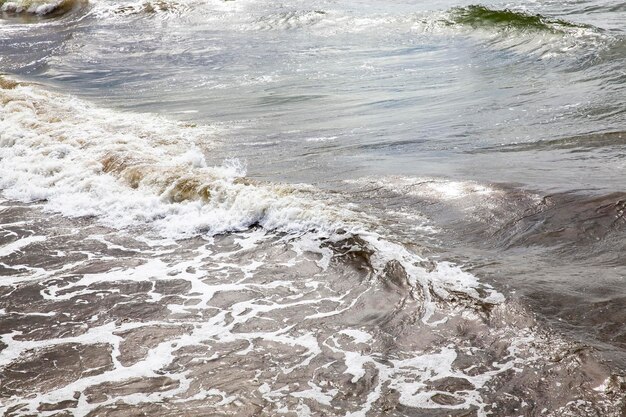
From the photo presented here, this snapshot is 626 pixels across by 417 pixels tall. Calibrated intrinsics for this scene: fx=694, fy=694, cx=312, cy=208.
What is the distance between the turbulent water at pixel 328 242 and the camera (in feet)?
14.3

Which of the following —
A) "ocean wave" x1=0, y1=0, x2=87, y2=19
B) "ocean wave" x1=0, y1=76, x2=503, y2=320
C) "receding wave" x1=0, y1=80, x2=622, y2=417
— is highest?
"ocean wave" x1=0, y1=0, x2=87, y2=19

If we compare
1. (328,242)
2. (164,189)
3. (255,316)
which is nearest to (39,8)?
(164,189)

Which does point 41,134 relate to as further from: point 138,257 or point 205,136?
point 138,257

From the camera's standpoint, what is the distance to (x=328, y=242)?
6402 millimetres

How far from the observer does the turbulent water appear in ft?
14.3

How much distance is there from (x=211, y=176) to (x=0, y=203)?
2.72m

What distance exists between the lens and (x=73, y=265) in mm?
6566

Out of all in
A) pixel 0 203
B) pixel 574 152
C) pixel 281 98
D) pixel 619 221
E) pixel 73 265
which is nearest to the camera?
pixel 619 221

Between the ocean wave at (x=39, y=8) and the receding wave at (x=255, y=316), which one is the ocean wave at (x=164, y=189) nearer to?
the receding wave at (x=255, y=316)

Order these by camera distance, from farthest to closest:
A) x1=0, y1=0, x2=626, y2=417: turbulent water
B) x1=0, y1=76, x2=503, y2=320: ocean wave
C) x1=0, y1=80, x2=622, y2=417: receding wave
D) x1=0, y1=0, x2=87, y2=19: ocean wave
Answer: x1=0, y1=0, x2=87, y2=19: ocean wave → x1=0, y1=76, x2=503, y2=320: ocean wave → x1=0, y1=0, x2=626, y2=417: turbulent water → x1=0, y1=80, x2=622, y2=417: receding wave

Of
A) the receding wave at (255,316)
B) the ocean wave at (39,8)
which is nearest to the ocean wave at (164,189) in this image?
the receding wave at (255,316)

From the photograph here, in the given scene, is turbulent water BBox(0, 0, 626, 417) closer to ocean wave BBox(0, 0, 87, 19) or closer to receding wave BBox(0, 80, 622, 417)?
receding wave BBox(0, 80, 622, 417)

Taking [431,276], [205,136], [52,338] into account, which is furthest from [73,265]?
[205,136]

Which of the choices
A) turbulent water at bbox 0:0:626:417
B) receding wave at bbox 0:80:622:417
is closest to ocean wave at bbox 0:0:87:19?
turbulent water at bbox 0:0:626:417
